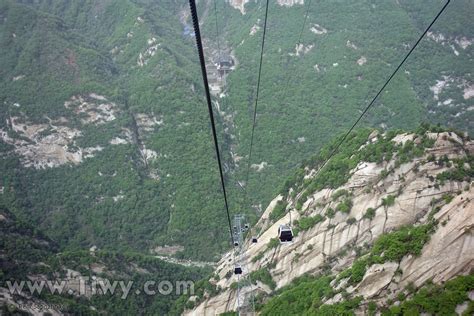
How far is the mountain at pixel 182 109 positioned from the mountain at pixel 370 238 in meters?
41.6

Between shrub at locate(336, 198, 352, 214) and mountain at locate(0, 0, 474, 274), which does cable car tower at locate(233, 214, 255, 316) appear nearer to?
shrub at locate(336, 198, 352, 214)

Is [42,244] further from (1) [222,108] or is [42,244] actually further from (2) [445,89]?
(2) [445,89]

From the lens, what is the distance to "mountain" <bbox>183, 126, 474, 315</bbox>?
118 ft

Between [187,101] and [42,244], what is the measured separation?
2735 inches

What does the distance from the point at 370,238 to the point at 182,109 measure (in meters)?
106

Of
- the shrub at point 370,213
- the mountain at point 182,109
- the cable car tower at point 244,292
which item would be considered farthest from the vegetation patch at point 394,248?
the mountain at point 182,109

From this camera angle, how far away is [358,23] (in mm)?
173875

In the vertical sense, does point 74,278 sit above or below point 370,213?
above

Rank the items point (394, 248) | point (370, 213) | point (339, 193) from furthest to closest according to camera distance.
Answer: point (339, 193)
point (370, 213)
point (394, 248)

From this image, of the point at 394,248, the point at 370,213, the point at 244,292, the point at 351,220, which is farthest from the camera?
the point at 244,292

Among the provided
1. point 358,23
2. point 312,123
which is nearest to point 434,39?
point 358,23

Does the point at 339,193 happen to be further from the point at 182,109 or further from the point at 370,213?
the point at 182,109

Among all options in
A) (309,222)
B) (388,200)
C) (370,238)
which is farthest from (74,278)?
(388,200)

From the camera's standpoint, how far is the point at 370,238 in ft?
164
